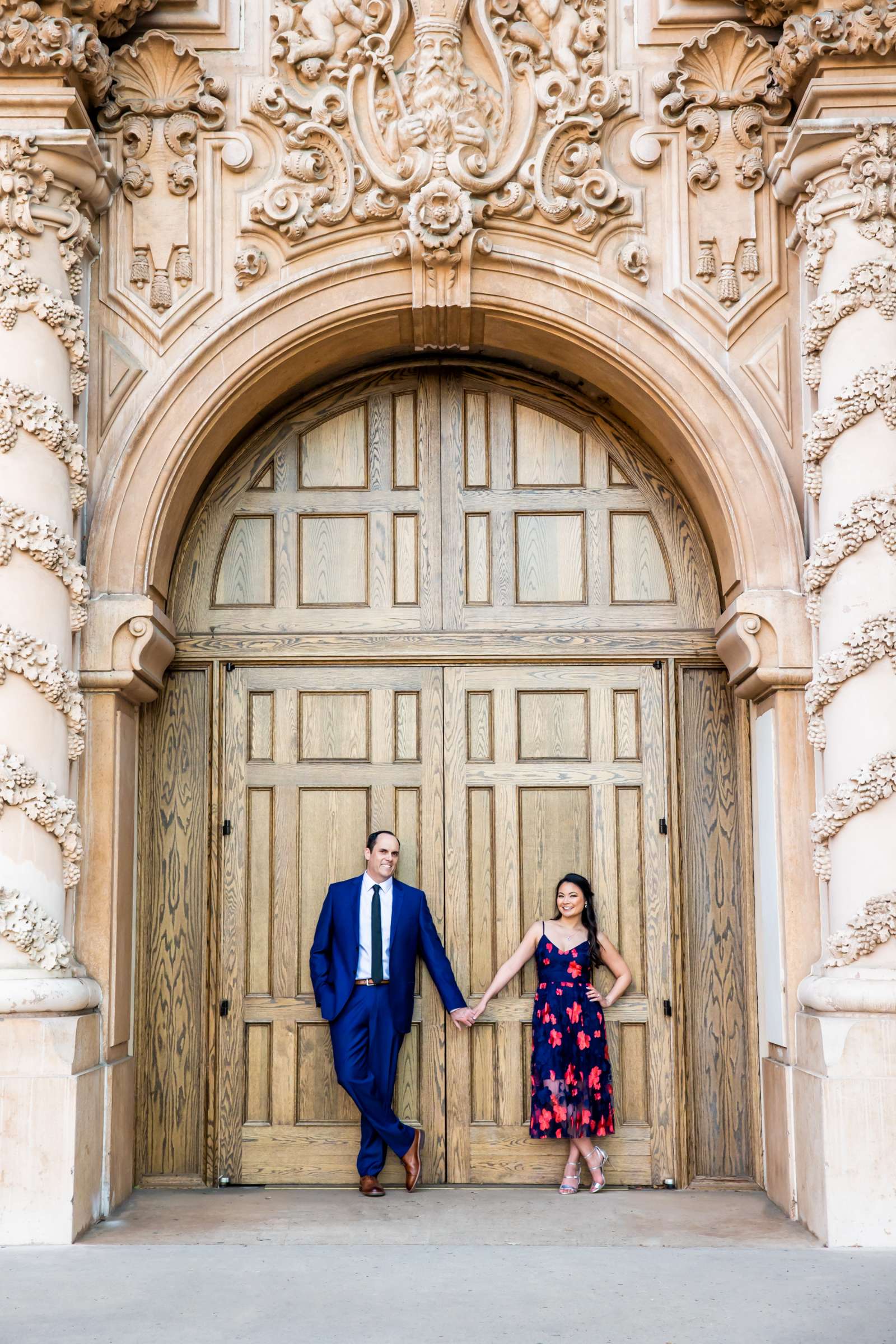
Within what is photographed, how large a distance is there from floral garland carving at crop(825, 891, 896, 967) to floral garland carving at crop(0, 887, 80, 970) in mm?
3448

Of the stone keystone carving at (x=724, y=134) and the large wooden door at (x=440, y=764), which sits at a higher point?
the stone keystone carving at (x=724, y=134)

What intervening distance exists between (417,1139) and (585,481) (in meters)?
3.54

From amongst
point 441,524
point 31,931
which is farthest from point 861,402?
point 31,931

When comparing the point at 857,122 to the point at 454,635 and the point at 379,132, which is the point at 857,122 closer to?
the point at 379,132

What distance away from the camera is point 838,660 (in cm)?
628

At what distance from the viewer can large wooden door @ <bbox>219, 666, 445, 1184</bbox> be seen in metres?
7.08

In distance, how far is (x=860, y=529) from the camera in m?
6.29

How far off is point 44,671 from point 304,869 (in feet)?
5.90

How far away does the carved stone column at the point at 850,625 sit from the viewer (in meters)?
5.87

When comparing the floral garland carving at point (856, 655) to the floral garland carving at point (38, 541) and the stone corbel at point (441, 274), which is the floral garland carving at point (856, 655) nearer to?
the stone corbel at point (441, 274)

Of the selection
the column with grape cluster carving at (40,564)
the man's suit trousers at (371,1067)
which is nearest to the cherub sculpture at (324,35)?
the column with grape cluster carving at (40,564)

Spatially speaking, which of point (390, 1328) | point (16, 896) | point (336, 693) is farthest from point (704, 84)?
point (390, 1328)

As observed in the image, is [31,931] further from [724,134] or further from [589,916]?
[724,134]

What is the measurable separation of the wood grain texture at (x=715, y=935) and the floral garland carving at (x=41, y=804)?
310 centimetres
